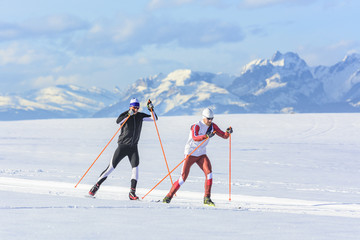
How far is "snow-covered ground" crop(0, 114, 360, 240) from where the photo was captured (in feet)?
18.9

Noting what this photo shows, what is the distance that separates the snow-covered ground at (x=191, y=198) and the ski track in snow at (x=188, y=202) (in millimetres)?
18

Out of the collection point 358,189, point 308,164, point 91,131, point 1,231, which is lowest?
point 1,231

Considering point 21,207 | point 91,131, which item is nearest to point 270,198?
point 21,207

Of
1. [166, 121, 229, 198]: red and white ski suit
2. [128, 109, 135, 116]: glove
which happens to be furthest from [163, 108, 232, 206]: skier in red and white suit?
[128, 109, 135, 116]: glove

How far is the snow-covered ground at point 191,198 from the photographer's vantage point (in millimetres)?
5758

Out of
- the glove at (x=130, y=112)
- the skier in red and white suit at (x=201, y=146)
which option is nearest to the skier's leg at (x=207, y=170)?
the skier in red and white suit at (x=201, y=146)

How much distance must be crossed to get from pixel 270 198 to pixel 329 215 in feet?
7.92

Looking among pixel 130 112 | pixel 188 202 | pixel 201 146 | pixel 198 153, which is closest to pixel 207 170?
pixel 198 153

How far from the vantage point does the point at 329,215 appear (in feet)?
26.3

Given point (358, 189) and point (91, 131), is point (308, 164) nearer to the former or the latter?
point (358, 189)

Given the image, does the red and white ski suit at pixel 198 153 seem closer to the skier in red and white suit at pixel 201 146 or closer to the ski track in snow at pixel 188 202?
the skier in red and white suit at pixel 201 146

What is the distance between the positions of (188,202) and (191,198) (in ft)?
2.58

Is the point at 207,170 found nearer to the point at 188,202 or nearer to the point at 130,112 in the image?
the point at 188,202

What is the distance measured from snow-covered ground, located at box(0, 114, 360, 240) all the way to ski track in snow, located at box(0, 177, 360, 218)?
0.02 metres
